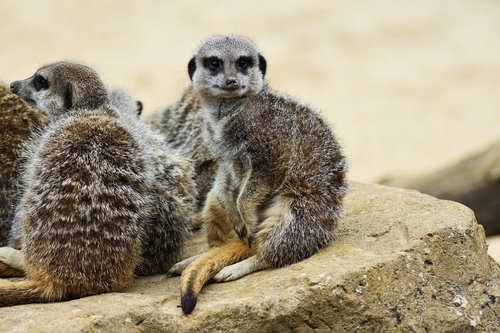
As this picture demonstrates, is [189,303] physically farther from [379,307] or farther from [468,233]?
[468,233]

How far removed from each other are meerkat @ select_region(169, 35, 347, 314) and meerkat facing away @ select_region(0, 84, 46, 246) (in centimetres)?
104

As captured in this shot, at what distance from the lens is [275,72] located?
15.0m

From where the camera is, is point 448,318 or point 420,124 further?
point 420,124

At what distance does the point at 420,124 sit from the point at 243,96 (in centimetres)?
945

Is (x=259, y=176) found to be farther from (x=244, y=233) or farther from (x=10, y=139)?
(x=10, y=139)

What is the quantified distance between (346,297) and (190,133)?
260 cm

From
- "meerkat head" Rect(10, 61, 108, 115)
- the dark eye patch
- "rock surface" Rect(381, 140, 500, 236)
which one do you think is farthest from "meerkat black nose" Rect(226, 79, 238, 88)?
"rock surface" Rect(381, 140, 500, 236)

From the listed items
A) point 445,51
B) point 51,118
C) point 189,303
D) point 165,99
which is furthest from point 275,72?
point 189,303

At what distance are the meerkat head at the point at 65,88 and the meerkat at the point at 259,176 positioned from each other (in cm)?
61

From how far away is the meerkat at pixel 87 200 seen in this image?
176 inches

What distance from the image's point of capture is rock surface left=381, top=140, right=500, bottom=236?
871cm

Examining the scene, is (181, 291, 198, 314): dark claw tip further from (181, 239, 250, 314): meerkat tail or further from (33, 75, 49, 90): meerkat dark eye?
(33, 75, 49, 90): meerkat dark eye

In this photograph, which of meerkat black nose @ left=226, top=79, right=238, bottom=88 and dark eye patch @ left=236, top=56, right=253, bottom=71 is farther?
dark eye patch @ left=236, top=56, right=253, bottom=71

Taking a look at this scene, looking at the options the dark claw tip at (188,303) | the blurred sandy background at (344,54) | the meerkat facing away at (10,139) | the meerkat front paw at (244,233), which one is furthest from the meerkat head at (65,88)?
the blurred sandy background at (344,54)
